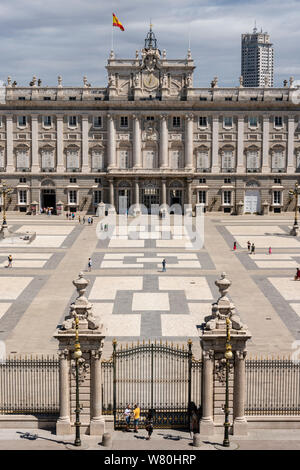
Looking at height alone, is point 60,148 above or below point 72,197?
above

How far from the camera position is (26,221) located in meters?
89.0

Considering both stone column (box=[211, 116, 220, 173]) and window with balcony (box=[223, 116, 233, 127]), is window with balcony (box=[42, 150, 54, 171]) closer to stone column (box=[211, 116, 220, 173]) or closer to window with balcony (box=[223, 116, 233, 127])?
stone column (box=[211, 116, 220, 173])

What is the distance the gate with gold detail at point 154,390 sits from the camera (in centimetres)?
2656

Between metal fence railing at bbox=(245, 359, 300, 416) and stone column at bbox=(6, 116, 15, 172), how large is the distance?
7618 centimetres

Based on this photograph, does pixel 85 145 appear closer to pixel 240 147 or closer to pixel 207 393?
pixel 240 147

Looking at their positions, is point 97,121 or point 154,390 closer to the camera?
point 154,390

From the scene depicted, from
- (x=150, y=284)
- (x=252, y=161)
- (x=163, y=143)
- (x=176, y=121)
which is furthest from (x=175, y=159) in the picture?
(x=150, y=284)

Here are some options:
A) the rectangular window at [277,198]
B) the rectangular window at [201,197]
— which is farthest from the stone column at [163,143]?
the rectangular window at [277,198]

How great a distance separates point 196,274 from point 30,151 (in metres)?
51.3

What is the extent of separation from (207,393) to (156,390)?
323 cm

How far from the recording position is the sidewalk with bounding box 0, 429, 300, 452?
80.8 feet

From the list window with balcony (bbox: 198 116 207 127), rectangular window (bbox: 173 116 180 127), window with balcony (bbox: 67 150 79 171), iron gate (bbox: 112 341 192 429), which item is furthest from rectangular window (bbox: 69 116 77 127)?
iron gate (bbox: 112 341 192 429)

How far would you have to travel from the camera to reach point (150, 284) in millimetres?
51938
